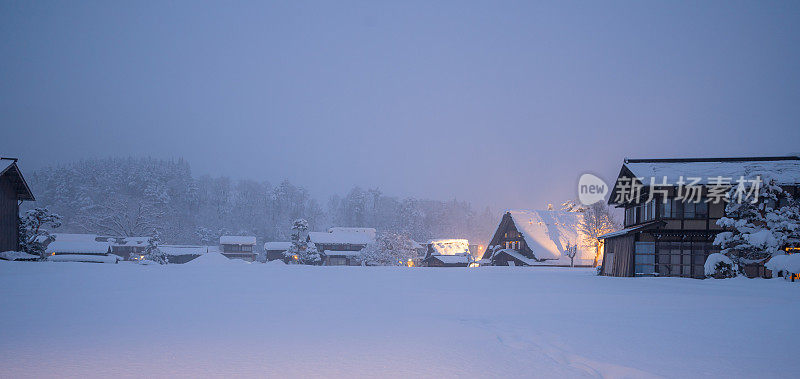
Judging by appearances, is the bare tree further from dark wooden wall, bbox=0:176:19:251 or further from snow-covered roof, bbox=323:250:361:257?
dark wooden wall, bbox=0:176:19:251

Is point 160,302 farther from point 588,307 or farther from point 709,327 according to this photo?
point 709,327

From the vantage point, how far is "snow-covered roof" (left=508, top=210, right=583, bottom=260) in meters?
47.6

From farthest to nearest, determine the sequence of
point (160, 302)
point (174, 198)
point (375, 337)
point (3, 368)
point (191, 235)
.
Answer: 1. point (174, 198)
2. point (191, 235)
3. point (160, 302)
4. point (375, 337)
5. point (3, 368)

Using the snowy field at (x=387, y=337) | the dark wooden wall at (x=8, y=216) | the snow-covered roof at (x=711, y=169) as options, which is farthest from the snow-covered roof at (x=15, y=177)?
the snow-covered roof at (x=711, y=169)

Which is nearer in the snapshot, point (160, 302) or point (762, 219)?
point (160, 302)

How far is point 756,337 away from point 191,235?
85.1 metres

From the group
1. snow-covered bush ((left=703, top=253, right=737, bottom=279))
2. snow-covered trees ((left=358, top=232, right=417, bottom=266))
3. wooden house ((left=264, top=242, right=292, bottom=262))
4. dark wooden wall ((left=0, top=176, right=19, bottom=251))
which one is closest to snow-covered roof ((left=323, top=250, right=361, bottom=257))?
wooden house ((left=264, top=242, right=292, bottom=262))

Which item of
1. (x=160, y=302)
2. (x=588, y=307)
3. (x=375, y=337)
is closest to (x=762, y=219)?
(x=588, y=307)

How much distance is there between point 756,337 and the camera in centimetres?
768

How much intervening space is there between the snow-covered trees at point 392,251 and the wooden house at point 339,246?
9.37m

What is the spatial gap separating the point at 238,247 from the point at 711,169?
59.6m

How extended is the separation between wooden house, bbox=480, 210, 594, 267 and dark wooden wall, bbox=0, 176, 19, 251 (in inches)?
1514

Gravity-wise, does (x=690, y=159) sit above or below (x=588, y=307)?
above

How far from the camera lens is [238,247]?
7200 centimetres
